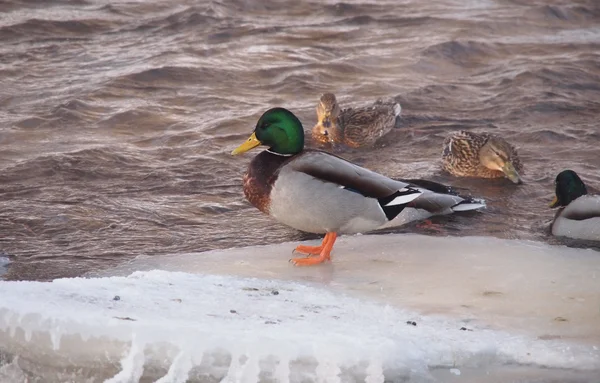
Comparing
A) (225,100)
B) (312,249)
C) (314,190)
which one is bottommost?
(225,100)

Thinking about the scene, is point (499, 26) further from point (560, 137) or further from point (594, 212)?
point (594, 212)

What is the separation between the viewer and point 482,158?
8203 mm

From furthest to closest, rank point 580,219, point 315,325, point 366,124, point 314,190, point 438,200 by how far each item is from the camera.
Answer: point 366,124 < point 438,200 < point 580,219 < point 314,190 < point 315,325

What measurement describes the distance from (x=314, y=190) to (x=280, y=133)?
1.67ft

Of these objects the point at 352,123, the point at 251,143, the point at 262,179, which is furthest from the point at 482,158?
the point at 262,179

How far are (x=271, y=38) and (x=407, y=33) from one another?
1.69 m

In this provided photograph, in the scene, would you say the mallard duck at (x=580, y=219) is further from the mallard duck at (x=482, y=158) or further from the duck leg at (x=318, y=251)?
the duck leg at (x=318, y=251)

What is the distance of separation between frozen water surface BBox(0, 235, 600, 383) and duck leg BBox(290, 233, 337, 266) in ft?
0.44

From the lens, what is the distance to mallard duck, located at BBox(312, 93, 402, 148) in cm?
936

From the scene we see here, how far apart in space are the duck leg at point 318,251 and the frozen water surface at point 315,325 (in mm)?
135

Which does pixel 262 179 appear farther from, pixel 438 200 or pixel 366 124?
pixel 366 124

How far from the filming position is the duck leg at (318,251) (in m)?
5.98

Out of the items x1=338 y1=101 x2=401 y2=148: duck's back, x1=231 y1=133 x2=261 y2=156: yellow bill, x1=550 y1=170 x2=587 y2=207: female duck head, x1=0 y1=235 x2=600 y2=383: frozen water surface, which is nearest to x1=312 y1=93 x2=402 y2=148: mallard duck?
x1=338 y1=101 x2=401 y2=148: duck's back

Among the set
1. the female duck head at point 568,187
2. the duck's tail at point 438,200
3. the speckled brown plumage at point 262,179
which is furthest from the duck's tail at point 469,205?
the speckled brown plumage at point 262,179
